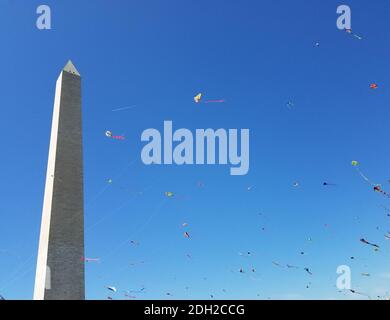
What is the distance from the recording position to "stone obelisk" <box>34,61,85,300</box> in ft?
70.3

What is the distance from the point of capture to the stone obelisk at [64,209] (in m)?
21.4

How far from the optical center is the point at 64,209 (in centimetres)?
2230

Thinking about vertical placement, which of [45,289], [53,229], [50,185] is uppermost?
[50,185]
